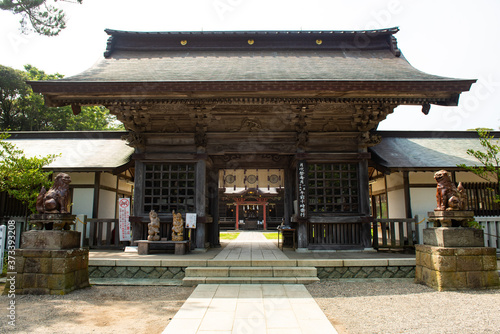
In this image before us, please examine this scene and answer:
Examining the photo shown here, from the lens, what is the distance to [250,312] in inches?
179

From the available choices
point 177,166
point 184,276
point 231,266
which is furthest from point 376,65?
point 184,276

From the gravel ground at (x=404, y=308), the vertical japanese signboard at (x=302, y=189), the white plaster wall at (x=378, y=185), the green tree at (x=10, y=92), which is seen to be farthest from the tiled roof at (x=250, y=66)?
the green tree at (x=10, y=92)

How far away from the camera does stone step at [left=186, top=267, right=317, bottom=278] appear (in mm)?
6539

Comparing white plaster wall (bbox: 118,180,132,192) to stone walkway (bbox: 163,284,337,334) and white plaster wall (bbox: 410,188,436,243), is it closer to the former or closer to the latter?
stone walkway (bbox: 163,284,337,334)

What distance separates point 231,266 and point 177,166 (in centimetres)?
380

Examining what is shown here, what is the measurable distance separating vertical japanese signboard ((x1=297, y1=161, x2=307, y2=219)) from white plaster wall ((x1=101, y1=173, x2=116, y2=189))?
7222 millimetres

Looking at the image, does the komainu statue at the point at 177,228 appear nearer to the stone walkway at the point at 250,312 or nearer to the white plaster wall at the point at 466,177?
the stone walkway at the point at 250,312

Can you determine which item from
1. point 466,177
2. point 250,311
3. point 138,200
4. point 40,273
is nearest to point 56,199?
point 40,273

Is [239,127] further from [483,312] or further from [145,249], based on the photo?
[483,312]

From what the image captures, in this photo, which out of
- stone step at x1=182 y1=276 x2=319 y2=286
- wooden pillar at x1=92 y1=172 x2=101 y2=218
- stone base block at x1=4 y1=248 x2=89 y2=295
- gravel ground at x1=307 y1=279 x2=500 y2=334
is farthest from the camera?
wooden pillar at x1=92 y1=172 x2=101 y2=218

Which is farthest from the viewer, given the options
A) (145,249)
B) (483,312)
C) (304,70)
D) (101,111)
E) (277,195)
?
(101,111)

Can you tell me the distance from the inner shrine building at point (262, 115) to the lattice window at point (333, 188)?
0.10 feet

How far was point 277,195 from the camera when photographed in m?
27.3

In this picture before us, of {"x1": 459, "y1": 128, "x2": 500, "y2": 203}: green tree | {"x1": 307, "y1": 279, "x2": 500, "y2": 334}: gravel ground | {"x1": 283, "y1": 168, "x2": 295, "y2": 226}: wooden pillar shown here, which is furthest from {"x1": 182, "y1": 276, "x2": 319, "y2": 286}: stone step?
{"x1": 459, "y1": 128, "x2": 500, "y2": 203}: green tree
